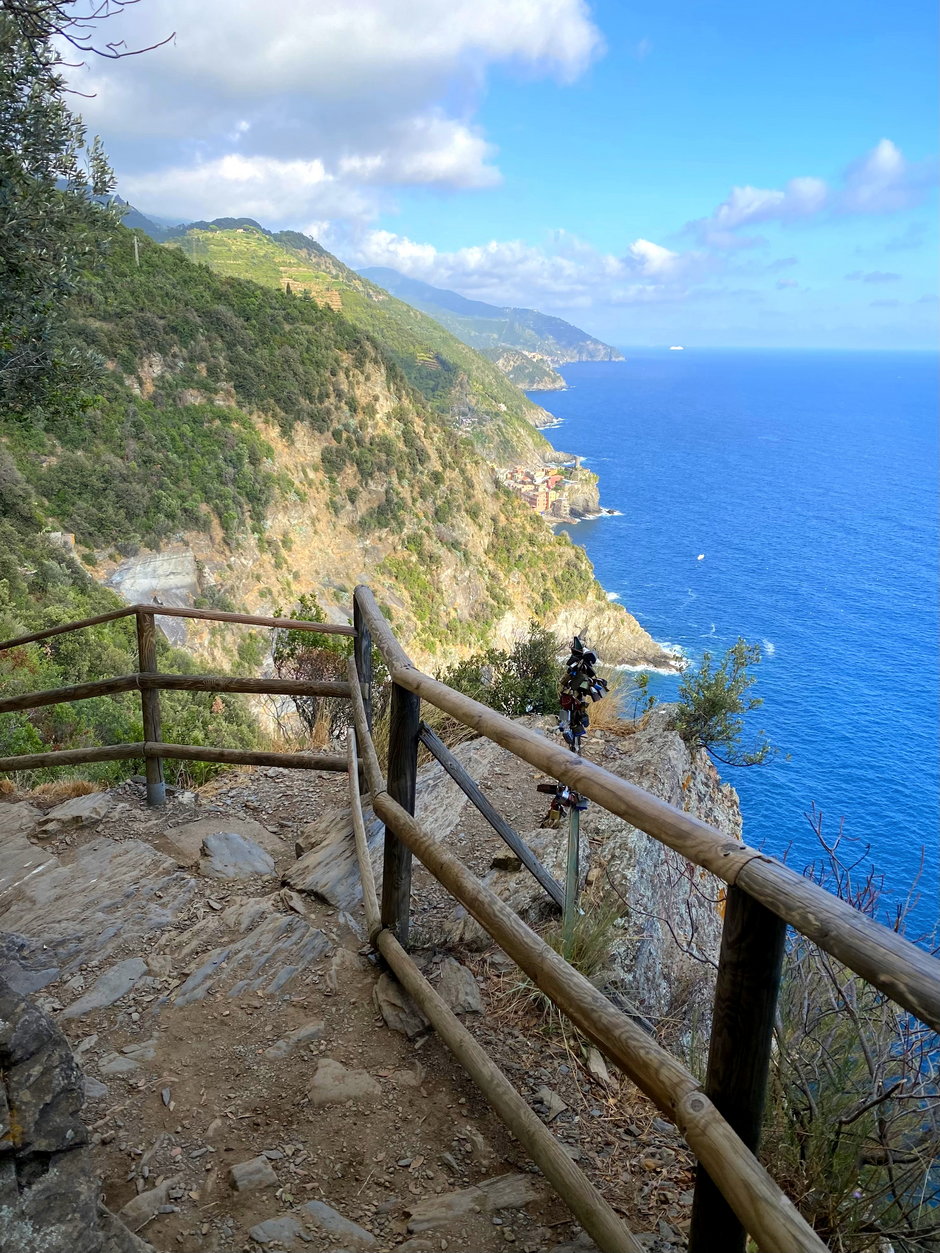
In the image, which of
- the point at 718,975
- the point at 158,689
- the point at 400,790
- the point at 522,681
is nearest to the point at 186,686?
the point at 158,689

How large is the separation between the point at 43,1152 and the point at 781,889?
1.34 meters

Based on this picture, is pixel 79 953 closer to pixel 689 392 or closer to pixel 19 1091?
pixel 19 1091

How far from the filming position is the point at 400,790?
8.55 ft

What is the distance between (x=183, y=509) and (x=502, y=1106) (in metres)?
36.3

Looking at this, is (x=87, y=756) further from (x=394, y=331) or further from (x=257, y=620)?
(x=394, y=331)

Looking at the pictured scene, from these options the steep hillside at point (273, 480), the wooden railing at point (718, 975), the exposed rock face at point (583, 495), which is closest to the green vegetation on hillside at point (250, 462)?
the steep hillside at point (273, 480)

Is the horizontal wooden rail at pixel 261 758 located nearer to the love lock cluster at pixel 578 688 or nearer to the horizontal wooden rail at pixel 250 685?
the horizontal wooden rail at pixel 250 685

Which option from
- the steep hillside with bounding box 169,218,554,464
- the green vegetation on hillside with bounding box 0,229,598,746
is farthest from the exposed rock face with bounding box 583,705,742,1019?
the steep hillside with bounding box 169,218,554,464

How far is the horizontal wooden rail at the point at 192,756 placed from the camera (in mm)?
4207

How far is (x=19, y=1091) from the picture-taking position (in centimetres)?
149

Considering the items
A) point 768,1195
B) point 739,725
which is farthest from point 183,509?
point 768,1195

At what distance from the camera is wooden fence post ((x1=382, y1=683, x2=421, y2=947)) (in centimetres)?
254

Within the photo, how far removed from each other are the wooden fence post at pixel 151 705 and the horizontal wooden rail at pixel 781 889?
9.79ft

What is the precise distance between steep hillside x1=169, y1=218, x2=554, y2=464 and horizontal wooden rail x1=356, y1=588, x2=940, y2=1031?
77.7 metres
